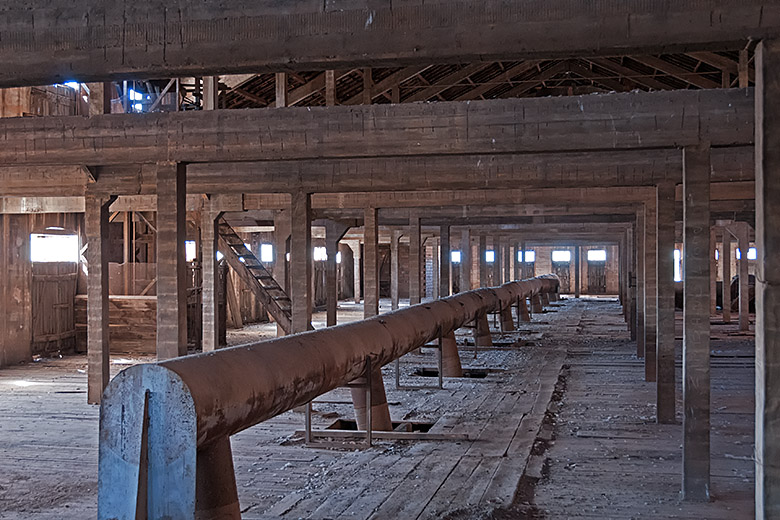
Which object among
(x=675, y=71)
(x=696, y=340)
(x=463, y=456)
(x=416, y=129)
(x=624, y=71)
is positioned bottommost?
(x=463, y=456)

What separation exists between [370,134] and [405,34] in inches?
114

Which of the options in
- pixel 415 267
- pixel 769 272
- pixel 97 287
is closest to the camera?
pixel 769 272

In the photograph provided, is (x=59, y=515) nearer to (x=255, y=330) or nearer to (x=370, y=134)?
(x=370, y=134)

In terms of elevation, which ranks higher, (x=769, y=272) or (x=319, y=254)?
(x=319, y=254)

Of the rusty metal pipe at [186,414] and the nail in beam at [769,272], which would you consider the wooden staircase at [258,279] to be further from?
the nail in beam at [769,272]

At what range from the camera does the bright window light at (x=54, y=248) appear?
17938 millimetres

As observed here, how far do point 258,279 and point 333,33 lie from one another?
476 inches

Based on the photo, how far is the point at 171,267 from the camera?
903 cm

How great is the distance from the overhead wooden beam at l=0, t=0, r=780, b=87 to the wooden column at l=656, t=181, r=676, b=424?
5.04m

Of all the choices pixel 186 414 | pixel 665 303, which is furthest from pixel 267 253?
pixel 186 414

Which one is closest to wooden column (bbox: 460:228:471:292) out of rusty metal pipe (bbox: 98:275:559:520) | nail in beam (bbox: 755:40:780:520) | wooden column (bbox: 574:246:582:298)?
wooden column (bbox: 574:246:582:298)

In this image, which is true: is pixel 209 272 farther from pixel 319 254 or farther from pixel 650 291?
pixel 319 254

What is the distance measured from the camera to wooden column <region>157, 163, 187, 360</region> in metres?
8.79

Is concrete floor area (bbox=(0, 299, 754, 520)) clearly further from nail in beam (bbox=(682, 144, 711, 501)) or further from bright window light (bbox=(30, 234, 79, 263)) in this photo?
bright window light (bbox=(30, 234, 79, 263))
